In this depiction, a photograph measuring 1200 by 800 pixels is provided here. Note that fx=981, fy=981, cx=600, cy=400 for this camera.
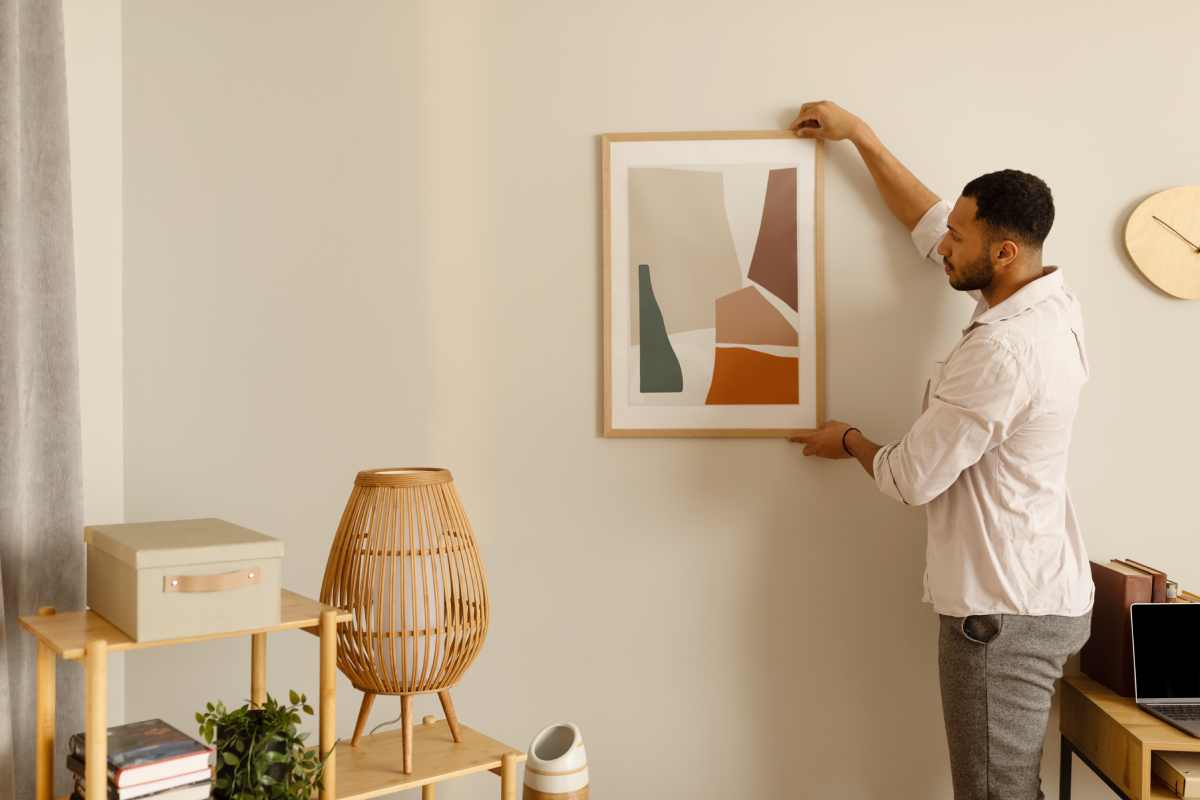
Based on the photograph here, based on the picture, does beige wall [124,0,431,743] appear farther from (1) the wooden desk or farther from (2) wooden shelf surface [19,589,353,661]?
(1) the wooden desk

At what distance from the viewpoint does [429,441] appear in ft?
7.91

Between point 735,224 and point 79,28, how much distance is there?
1.60m

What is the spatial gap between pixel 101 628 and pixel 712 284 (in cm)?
148

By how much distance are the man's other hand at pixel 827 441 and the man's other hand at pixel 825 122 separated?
670 mm

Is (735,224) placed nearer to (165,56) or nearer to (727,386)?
(727,386)

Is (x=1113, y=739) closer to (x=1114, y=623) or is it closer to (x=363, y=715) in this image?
(x=1114, y=623)

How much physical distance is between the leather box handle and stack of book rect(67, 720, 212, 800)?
264mm

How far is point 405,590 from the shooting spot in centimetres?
179

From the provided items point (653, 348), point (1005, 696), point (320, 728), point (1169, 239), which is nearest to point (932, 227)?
point (1169, 239)

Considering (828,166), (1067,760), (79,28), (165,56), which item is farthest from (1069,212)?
(79,28)

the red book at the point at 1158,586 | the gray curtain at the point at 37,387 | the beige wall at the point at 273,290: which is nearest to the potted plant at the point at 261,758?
the gray curtain at the point at 37,387

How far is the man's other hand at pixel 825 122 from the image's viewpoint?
7.41 ft

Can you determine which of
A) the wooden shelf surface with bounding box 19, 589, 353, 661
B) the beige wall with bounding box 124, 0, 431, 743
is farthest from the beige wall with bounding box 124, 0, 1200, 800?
the wooden shelf surface with bounding box 19, 589, 353, 661

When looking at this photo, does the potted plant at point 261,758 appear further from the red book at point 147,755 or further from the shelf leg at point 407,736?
the shelf leg at point 407,736
